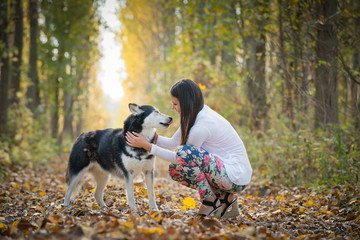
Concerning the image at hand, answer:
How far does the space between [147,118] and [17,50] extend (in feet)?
25.9

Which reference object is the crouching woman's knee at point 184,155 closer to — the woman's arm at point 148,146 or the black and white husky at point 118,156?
the woman's arm at point 148,146

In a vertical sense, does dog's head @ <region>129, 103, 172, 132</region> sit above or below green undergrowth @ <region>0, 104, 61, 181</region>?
above

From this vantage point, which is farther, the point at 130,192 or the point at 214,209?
the point at 130,192

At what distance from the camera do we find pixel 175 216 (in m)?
3.68

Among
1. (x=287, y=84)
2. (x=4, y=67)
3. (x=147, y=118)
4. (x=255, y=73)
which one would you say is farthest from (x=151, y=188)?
(x=4, y=67)

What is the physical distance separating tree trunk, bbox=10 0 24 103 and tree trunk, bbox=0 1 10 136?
1.03m

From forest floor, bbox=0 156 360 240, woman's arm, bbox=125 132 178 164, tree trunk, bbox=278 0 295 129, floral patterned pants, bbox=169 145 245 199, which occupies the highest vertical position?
tree trunk, bbox=278 0 295 129

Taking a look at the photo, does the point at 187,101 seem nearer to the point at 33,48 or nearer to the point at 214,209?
the point at 214,209

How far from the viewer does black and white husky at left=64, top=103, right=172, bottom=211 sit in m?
4.32


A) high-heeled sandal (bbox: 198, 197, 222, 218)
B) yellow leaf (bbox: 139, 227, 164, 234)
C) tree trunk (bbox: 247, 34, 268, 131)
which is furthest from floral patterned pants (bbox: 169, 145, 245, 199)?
tree trunk (bbox: 247, 34, 268, 131)

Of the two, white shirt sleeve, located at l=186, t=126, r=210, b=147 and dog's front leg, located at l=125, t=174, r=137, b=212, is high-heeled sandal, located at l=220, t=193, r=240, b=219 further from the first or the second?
dog's front leg, located at l=125, t=174, r=137, b=212

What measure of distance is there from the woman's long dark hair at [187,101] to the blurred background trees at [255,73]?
2.60 metres

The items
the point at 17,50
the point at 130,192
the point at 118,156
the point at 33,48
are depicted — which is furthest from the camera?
the point at 33,48

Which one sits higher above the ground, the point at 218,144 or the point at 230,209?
the point at 218,144
